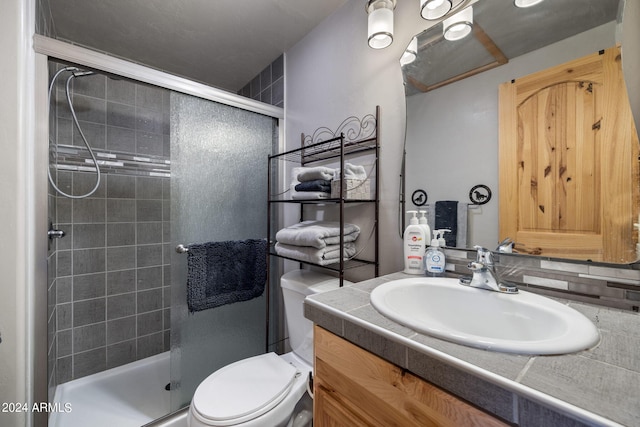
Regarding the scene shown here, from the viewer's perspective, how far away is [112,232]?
1760 mm

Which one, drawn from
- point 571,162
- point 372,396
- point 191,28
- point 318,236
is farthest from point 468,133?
point 191,28

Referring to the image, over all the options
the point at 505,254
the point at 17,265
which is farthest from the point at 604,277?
the point at 17,265

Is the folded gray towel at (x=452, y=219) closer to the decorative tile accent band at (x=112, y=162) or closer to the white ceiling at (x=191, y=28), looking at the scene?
the white ceiling at (x=191, y=28)

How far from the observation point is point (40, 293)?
Result: 1.02 m

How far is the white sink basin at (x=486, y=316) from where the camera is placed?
0.45 m

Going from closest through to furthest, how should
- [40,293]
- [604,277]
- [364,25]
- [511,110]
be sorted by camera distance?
[604,277] < [511,110] < [40,293] < [364,25]

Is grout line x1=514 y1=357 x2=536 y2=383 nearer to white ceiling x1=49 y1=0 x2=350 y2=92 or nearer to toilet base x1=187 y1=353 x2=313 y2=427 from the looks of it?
toilet base x1=187 y1=353 x2=313 y2=427

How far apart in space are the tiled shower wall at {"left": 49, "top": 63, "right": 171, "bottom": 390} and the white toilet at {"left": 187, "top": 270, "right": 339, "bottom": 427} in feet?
3.81

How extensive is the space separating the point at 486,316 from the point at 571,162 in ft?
1.57

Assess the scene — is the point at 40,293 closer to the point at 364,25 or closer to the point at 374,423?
the point at 374,423

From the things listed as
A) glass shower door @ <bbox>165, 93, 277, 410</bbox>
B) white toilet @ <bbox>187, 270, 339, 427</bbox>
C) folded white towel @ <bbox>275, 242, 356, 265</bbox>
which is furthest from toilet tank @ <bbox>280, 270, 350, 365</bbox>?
glass shower door @ <bbox>165, 93, 277, 410</bbox>

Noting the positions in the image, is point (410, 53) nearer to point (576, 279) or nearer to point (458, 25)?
point (458, 25)

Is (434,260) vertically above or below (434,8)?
below

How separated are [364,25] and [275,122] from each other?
772mm
